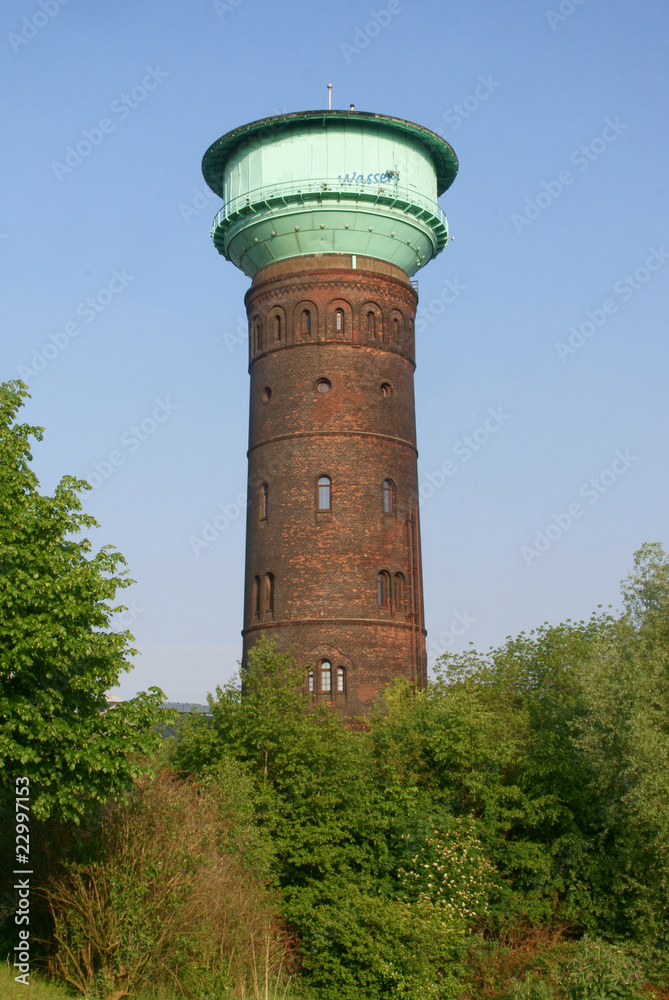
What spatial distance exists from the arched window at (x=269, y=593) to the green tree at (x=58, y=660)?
12.9 metres

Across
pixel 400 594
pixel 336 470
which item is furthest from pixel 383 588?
pixel 336 470

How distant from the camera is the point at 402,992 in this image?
17.0 metres

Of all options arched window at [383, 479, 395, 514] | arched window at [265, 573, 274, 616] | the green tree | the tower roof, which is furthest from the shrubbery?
the tower roof

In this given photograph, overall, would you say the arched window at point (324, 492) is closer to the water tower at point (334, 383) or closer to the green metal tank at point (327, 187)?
the water tower at point (334, 383)

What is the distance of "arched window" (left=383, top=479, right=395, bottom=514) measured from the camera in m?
29.1

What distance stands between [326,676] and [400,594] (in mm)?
2981

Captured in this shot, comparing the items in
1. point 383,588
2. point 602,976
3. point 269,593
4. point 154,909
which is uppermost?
point 383,588

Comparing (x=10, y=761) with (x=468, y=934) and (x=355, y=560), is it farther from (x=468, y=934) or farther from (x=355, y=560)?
(x=355, y=560)

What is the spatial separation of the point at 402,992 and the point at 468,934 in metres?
2.27

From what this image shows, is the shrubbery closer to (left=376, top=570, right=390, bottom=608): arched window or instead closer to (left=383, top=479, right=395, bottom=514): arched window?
(left=376, top=570, right=390, bottom=608): arched window

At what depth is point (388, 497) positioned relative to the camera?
95.8 ft

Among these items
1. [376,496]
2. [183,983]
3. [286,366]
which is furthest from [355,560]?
[183,983]

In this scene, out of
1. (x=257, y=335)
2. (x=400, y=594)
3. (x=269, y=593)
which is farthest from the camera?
(x=257, y=335)

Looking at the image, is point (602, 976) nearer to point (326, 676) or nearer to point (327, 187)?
point (326, 676)
